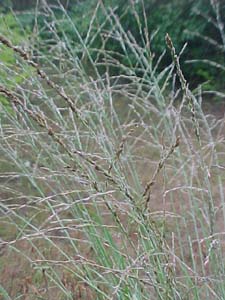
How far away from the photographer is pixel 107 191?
77.5 inches

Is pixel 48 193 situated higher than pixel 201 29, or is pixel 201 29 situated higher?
pixel 201 29

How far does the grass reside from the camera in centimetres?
183

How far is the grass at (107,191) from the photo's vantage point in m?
1.83

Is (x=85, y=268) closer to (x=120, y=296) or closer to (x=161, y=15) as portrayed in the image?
(x=120, y=296)

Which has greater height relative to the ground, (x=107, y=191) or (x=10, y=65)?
(x=107, y=191)

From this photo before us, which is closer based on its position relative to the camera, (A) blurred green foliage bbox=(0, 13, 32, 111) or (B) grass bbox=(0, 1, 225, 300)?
(B) grass bbox=(0, 1, 225, 300)

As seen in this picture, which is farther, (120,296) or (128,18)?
(128,18)

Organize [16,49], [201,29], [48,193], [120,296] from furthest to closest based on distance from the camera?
[201,29], [48,193], [120,296], [16,49]

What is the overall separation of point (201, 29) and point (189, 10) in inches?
12.9

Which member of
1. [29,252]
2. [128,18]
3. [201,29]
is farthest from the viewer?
[128,18]

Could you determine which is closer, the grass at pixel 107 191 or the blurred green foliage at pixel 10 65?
the grass at pixel 107 191

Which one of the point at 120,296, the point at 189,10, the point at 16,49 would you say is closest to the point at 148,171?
the point at 189,10

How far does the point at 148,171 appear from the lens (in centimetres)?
548

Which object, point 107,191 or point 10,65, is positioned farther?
point 10,65
